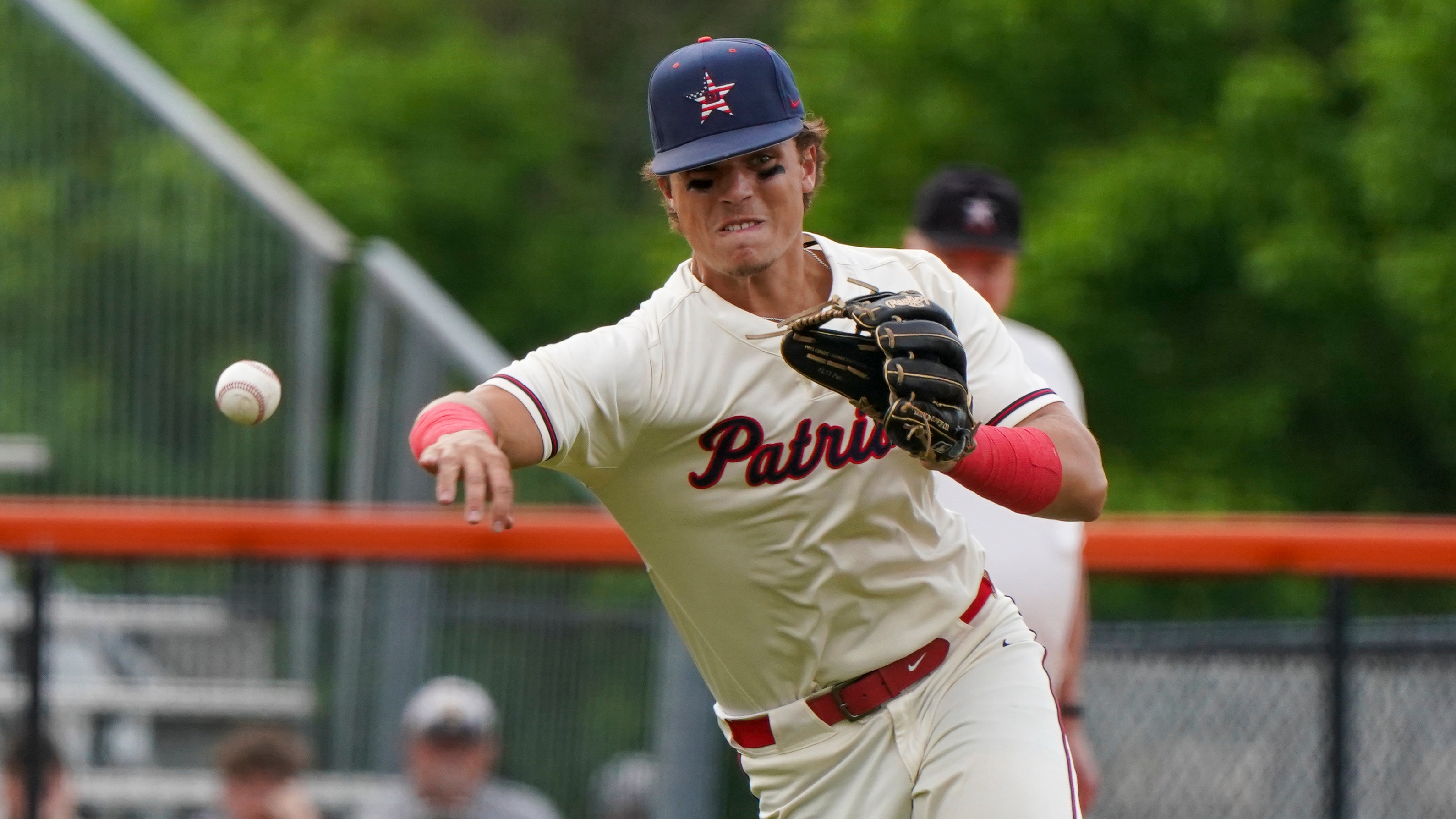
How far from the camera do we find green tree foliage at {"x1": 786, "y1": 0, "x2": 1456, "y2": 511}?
40.6 ft

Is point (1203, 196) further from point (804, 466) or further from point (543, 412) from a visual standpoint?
point (543, 412)

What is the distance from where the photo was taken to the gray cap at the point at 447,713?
5902 mm

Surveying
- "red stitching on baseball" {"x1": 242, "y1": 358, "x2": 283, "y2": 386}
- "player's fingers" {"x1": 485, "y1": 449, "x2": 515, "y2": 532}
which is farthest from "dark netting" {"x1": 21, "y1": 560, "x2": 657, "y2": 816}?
"player's fingers" {"x1": 485, "y1": 449, "x2": 515, "y2": 532}

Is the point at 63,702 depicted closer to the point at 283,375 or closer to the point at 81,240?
the point at 283,375

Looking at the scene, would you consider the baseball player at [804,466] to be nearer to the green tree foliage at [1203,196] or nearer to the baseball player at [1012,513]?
the baseball player at [1012,513]

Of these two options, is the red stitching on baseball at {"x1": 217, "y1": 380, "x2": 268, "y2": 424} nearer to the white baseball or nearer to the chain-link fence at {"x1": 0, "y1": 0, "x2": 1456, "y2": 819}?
the white baseball

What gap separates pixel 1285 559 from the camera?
18.0ft

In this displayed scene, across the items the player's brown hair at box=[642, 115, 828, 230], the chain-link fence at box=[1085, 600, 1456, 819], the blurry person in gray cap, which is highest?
the player's brown hair at box=[642, 115, 828, 230]

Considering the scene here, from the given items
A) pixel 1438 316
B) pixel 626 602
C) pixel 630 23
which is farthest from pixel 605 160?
pixel 626 602

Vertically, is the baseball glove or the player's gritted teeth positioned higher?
the player's gritted teeth

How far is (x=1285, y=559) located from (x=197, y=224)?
4512mm

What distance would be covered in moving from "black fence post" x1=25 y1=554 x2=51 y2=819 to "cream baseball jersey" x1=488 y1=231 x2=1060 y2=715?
108 inches

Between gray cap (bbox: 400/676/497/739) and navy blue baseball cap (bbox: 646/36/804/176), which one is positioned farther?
gray cap (bbox: 400/676/497/739)

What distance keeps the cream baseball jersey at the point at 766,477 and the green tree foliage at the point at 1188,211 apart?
27.8 ft
